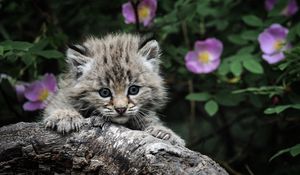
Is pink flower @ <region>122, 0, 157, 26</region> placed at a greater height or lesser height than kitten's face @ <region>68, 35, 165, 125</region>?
greater

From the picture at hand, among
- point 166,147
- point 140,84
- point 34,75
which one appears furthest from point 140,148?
point 34,75

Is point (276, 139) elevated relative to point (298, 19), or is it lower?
lower

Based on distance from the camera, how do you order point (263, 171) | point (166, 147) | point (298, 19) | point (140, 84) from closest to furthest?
point (166, 147), point (140, 84), point (298, 19), point (263, 171)

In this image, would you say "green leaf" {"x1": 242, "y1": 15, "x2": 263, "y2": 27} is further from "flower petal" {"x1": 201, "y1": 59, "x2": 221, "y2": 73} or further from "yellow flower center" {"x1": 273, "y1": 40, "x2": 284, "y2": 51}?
"flower petal" {"x1": 201, "y1": 59, "x2": 221, "y2": 73}

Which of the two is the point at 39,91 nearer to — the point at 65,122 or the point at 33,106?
the point at 33,106

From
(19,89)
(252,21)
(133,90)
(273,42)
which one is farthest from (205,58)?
(19,89)

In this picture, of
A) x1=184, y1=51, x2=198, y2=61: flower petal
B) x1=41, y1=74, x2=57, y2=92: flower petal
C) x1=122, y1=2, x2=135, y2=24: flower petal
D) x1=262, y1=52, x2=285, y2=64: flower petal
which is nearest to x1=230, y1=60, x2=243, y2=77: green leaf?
x1=262, y1=52, x2=285, y2=64: flower petal

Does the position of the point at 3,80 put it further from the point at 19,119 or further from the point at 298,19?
the point at 298,19
